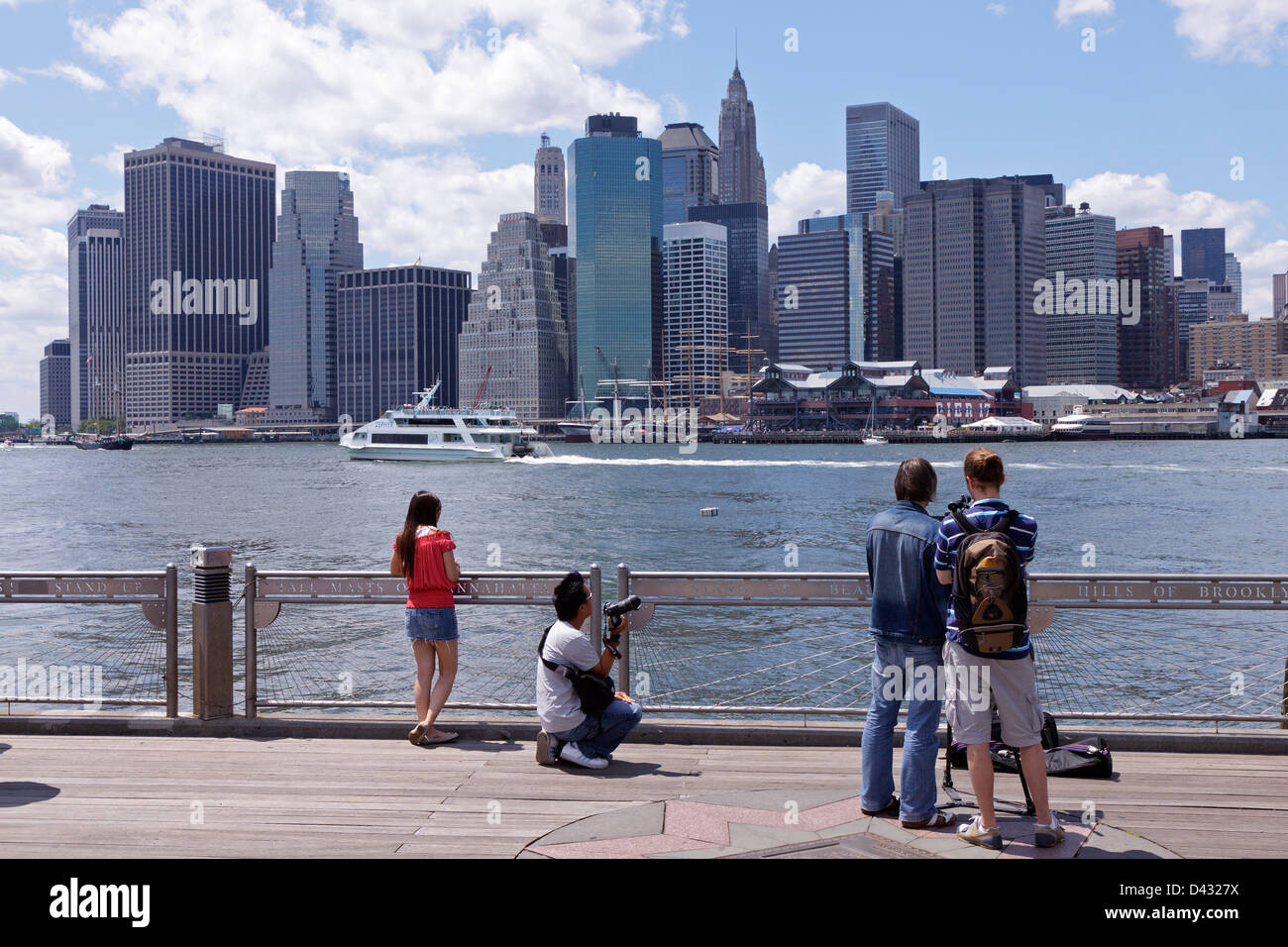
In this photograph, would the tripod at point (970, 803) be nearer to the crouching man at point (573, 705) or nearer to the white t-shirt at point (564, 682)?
the crouching man at point (573, 705)

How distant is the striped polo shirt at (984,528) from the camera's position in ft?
20.0

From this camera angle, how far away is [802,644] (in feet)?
79.3

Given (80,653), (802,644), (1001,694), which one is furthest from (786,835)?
(80,653)

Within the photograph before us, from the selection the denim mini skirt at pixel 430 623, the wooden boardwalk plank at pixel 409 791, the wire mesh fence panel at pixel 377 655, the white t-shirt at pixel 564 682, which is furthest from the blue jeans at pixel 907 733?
the wire mesh fence panel at pixel 377 655

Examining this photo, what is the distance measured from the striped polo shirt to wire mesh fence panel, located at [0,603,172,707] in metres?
13.1

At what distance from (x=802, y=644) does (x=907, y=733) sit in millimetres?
17764

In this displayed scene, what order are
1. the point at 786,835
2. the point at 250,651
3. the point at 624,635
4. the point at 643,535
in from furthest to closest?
the point at 643,535
the point at 250,651
the point at 624,635
the point at 786,835

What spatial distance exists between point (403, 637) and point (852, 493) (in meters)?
56.2

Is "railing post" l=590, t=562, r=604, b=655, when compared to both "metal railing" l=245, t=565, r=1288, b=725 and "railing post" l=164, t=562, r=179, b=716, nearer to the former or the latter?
"metal railing" l=245, t=565, r=1288, b=725

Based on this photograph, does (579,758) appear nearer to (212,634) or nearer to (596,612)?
(596,612)

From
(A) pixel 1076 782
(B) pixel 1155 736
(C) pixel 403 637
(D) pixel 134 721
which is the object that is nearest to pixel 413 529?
(D) pixel 134 721

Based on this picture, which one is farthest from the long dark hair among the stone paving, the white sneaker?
the stone paving

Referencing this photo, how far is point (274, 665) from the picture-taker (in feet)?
67.1
